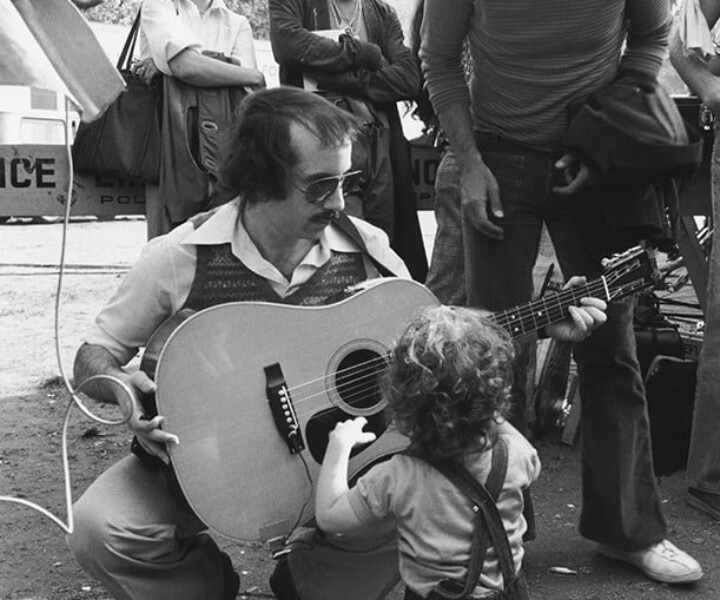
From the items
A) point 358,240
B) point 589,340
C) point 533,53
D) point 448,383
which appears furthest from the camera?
point 589,340

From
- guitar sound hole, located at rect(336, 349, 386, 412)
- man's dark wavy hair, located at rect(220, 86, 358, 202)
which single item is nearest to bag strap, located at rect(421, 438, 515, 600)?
guitar sound hole, located at rect(336, 349, 386, 412)

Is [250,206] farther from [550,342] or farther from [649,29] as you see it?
[550,342]

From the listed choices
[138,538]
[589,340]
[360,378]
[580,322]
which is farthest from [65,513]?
[580,322]

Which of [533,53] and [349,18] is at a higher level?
[533,53]

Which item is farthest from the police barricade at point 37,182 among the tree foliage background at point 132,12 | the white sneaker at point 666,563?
the tree foliage background at point 132,12

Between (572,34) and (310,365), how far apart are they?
116 cm

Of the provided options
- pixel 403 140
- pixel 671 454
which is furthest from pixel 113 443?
pixel 671 454

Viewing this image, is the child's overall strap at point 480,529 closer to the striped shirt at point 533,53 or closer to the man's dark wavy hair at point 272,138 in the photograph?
the man's dark wavy hair at point 272,138

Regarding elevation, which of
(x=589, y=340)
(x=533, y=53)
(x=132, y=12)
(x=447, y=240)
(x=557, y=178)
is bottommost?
(x=132, y=12)

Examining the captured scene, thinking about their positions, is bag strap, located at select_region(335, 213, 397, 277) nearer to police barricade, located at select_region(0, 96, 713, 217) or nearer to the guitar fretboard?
the guitar fretboard

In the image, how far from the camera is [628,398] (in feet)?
11.1

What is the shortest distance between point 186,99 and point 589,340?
2.22 metres

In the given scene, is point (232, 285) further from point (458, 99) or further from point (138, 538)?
point (458, 99)

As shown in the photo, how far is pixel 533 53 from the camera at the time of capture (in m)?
3.19
